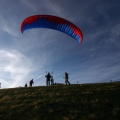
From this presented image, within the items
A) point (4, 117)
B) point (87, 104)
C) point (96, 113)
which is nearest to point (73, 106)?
point (87, 104)

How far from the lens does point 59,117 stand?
1769cm

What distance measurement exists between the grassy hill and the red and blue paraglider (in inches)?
323

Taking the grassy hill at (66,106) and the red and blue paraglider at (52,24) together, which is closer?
the grassy hill at (66,106)

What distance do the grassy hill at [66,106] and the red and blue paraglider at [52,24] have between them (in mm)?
8200

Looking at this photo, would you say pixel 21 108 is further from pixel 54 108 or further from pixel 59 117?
pixel 59 117

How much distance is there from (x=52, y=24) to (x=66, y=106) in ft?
39.6

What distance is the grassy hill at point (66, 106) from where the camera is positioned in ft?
59.0

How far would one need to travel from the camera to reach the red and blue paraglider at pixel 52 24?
2697 centimetres

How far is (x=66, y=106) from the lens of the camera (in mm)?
20266

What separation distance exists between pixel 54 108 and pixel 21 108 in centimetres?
353

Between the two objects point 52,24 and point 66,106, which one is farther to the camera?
point 52,24

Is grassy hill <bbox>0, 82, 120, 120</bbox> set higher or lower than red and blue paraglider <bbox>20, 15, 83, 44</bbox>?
lower

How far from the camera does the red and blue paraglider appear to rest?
88.5 ft

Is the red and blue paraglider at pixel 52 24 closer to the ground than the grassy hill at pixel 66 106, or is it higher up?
higher up
